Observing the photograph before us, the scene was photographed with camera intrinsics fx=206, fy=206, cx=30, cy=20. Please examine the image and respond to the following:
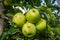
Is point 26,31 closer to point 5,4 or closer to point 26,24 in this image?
point 26,24

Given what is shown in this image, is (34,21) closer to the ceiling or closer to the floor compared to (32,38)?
closer to the ceiling

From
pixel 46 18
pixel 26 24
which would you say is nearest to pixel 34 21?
pixel 26 24

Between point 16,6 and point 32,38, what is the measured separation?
0.82 feet

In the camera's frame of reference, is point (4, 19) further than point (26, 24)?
Yes

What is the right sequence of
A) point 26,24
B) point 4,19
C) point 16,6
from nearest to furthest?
point 26,24 → point 4,19 → point 16,6

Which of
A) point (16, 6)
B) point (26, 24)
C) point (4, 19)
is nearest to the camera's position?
point (26, 24)

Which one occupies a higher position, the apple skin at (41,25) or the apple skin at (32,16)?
the apple skin at (32,16)

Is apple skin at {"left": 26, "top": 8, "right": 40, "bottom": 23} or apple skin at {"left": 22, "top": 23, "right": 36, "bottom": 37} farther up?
apple skin at {"left": 26, "top": 8, "right": 40, "bottom": 23}

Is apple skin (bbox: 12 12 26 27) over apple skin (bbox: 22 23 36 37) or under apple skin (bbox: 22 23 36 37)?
over

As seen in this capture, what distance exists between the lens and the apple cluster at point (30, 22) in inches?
41.9

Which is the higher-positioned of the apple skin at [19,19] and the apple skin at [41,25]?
the apple skin at [19,19]

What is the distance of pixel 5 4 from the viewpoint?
1.23m

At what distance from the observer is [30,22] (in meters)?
1.09

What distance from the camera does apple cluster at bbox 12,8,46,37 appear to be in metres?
1.06
